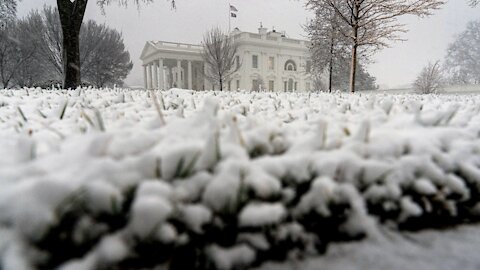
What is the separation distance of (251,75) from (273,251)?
143 feet

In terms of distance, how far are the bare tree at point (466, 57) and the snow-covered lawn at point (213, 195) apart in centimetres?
5386

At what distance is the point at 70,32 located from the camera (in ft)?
30.0

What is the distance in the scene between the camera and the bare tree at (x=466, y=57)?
43.0 meters

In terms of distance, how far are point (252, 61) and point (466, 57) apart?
34708mm

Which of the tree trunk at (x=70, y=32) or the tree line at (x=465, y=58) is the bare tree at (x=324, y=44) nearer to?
the tree trunk at (x=70, y=32)

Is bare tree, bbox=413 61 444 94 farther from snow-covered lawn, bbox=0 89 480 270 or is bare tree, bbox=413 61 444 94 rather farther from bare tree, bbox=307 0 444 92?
snow-covered lawn, bbox=0 89 480 270

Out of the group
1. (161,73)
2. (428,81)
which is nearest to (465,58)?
(428,81)

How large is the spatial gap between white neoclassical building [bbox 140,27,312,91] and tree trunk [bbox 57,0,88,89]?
1266 inches

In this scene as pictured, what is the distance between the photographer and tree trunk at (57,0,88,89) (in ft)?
29.6

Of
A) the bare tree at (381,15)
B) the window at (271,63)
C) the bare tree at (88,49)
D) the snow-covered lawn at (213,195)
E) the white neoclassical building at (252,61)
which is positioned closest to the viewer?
the snow-covered lawn at (213,195)

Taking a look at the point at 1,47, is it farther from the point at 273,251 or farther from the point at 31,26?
the point at 273,251

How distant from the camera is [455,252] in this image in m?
1.04

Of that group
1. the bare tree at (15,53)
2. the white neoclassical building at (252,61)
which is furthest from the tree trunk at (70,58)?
the white neoclassical building at (252,61)

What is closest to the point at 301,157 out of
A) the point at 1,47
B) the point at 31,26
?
the point at 1,47
